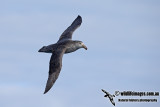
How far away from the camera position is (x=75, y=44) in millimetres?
37219

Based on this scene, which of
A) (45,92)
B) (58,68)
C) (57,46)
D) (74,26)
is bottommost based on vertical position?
(45,92)

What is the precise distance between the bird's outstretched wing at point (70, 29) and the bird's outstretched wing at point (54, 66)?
14.2 feet

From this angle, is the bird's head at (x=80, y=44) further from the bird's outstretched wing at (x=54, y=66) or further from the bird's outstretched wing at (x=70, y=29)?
the bird's outstretched wing at (x=54, y=66)

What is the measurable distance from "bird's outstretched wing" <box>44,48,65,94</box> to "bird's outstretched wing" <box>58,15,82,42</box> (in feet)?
14.2

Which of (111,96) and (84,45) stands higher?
(84,45)

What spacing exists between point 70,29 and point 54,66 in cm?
982

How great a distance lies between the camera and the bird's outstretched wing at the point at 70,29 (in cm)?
4091

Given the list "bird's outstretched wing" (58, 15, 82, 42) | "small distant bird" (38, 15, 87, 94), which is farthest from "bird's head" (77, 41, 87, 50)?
"bird's outstretched wing" (58, 15, 82, 42)

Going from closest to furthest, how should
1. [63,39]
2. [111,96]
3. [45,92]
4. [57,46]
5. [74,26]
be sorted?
[45,92]
[111,96]
[57,46]
[63,39]
[74,26]

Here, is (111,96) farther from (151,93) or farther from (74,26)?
Answer: (74,26)

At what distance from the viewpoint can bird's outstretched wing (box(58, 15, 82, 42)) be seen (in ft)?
134

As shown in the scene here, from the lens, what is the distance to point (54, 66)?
34031 millimetres

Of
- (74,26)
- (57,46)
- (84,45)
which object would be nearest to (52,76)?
(57,46)

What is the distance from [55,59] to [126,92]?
20.7 feet
